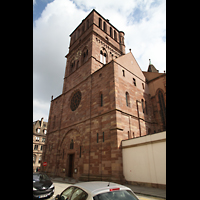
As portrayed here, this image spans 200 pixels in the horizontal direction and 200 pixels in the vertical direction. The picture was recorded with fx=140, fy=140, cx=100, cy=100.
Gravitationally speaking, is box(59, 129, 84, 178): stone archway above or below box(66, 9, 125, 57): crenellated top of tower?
below

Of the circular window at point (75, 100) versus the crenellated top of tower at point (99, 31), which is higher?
the crenellated top of tower at point (99, 31)

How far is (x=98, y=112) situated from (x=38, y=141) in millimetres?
30426

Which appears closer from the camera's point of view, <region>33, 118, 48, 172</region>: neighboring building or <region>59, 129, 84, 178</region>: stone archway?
<region>59, 129, 84, 178</region>: stone archway

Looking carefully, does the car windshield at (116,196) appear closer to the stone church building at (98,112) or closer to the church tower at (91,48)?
the stone church building at (98,112)

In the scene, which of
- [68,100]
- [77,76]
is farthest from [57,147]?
[77,76]

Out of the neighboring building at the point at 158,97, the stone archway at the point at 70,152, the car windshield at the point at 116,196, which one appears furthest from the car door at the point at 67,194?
the neighboring building at the point at 158,97

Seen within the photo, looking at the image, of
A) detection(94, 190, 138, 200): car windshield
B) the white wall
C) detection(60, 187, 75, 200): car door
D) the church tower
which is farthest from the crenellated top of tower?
detection(94, 190, 138, 200): car windshield

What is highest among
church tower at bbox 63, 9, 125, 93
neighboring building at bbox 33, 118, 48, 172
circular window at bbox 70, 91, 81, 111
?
church tower at bbox 63, 9, 125, 93

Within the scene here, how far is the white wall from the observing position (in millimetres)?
9281

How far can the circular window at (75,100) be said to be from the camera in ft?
62.0

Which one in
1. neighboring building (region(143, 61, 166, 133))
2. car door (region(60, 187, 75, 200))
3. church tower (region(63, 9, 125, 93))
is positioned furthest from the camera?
church tower (region(63, 9, 125, 93))

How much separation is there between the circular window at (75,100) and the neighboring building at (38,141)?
23332 millimetres

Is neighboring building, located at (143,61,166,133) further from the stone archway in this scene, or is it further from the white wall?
the stone archway
